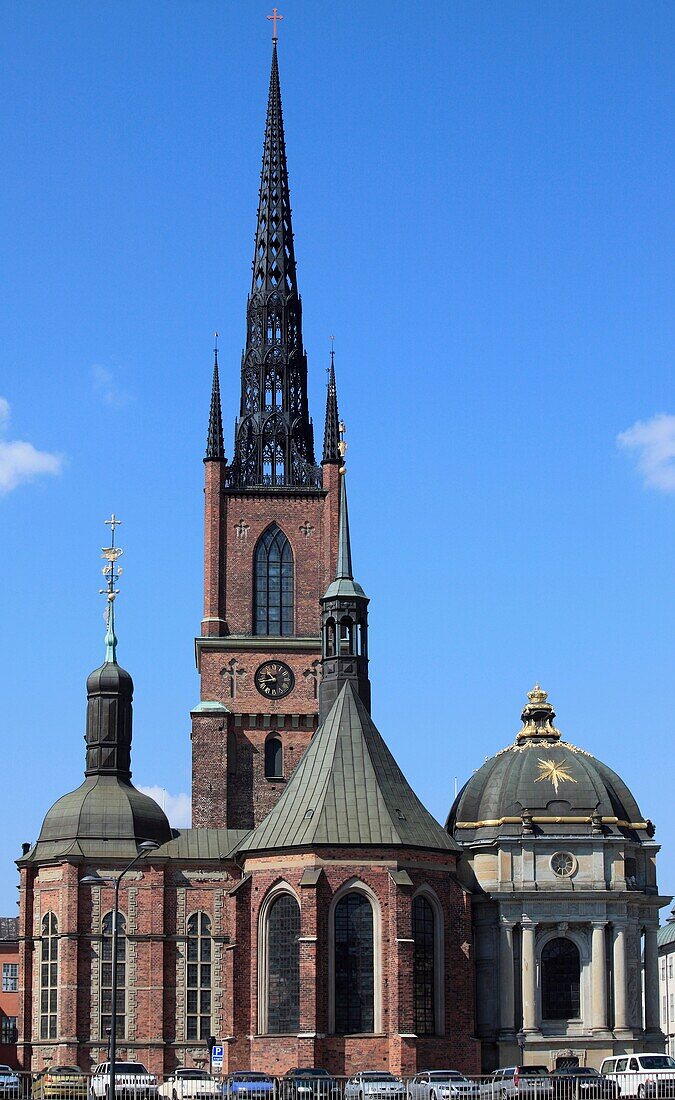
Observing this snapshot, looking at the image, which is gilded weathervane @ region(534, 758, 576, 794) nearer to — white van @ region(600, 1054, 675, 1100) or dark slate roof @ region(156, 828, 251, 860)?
dark slate roof @ region(156, 828, 251, 860)

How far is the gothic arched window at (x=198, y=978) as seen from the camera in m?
84.2

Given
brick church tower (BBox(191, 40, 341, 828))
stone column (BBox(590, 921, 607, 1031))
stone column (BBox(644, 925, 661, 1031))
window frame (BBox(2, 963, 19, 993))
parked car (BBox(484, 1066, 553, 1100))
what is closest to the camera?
parked car (BBox(484, 1066, 553, 1100))

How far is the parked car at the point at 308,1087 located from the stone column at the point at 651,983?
2553 cm

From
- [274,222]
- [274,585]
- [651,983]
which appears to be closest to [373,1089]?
[651,983]

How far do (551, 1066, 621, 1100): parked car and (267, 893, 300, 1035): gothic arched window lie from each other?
17.1 meters

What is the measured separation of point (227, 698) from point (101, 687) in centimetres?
893

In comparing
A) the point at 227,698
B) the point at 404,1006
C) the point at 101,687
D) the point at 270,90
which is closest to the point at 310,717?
the point at 227,698

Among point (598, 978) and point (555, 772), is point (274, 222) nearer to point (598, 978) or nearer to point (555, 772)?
point (555, 772)

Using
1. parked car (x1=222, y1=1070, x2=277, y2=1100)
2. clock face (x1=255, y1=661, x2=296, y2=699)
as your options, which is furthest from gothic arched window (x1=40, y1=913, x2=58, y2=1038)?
parked car (x1=222, y1=1070, x2=277, y2=1100)

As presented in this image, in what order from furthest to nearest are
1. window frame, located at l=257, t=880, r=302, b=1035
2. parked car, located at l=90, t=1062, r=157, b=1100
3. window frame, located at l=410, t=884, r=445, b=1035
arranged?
window frame, located at l=410, t=884, r=445, b=1035 < window frame, located at l=257, t=880, r=302, b=1035 < parked car, located at l=90, t=1062, r=157, b=1100

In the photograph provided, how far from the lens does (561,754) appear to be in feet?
291

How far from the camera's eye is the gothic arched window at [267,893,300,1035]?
7631 centimetres

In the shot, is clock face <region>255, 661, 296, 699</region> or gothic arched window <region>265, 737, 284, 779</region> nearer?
gothic arched window <region>265, 737, 284, 779</region>

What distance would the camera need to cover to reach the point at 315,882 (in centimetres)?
7606
